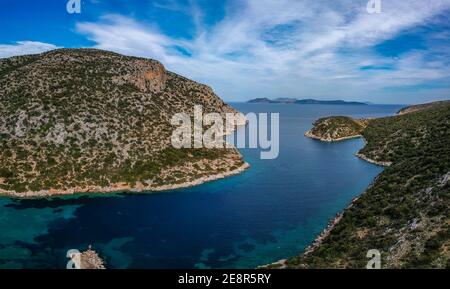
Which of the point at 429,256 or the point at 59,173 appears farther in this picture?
the point at 59,173

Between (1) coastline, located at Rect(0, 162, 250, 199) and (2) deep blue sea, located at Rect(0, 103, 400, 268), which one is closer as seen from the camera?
(2) deep blue sea, located at Rect(0, 103, 400, 268)

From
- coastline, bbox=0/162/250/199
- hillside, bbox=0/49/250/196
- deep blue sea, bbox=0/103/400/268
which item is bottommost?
deep blue sea, bbox=0/103/400/268

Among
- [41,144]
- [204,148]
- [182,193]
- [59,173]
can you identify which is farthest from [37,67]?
[182,193]

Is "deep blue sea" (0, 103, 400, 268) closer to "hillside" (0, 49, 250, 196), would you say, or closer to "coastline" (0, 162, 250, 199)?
"coastline" (0, 162, 250, 199)

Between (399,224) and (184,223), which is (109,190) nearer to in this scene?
(184,223)

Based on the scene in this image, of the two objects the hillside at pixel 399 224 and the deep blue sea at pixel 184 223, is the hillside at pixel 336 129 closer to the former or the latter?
the deep blue sea at pixel 184 223

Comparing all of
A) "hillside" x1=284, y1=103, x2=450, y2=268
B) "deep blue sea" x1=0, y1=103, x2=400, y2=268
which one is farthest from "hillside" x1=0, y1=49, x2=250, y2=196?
"hillside" x1=284, y1=103, x2=450, y2=268

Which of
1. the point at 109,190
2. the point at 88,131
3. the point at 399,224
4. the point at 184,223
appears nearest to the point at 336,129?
the point at 88,131

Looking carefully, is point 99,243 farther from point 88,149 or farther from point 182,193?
point 88,149

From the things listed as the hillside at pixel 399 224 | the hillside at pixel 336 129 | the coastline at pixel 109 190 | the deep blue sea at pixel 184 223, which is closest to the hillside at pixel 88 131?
the coastline at pixel 109 190
